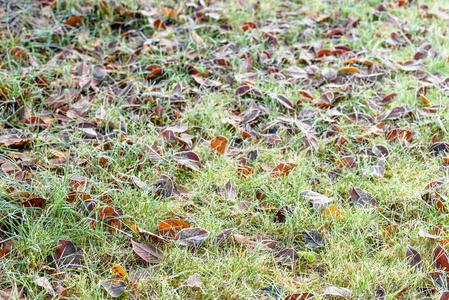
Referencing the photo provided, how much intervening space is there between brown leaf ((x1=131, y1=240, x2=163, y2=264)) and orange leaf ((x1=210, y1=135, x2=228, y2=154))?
28.1 inches

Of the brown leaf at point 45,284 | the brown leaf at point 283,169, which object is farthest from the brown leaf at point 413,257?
the brown leaf at point 45,284

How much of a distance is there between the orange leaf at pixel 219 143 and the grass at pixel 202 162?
46 mm

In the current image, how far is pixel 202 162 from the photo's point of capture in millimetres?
2160

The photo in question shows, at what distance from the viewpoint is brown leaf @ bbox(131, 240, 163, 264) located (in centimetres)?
164

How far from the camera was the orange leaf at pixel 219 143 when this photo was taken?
2.21 m

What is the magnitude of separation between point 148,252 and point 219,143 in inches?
30.2

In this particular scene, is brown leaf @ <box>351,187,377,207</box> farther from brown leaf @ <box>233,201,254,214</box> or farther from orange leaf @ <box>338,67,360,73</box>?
orange leaf @ <box>338,67,360,73</box>

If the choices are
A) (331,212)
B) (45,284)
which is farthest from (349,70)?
(45,284)

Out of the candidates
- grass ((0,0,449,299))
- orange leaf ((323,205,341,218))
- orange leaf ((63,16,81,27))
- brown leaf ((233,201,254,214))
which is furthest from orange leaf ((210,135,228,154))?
orange leaf ((63,16,81,27))

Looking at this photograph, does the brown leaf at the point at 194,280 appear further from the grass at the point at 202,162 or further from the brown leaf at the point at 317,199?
the brown leaf at the point at 317,199

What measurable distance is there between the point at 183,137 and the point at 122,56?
1.06 m

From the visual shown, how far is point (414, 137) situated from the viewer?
2305 millimetres

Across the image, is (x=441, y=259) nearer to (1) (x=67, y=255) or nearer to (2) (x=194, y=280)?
(2) (x=194, y=280)

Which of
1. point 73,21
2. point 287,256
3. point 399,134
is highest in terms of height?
point 73,21
